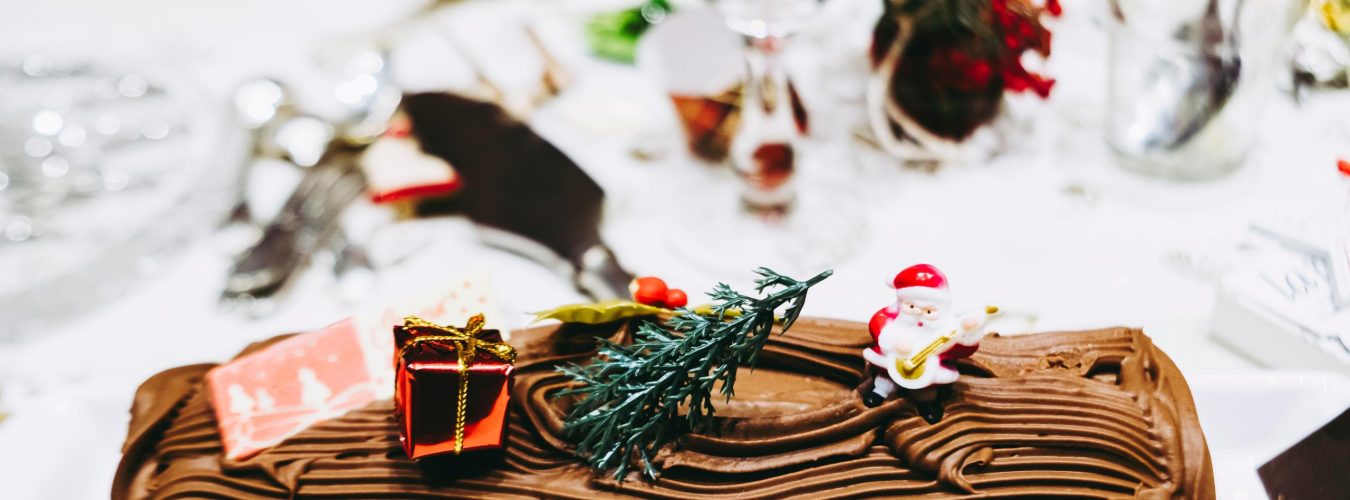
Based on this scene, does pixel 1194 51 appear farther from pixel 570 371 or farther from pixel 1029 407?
pixel 570 371

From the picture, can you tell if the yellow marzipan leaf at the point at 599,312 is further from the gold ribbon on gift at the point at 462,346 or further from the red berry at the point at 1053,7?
the red berry at the point at 1053,7

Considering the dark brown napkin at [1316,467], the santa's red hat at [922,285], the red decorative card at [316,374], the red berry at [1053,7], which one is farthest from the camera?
the red berry at [1053,7]

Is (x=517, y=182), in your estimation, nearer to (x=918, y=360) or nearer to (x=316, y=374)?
(x=316, y=374)

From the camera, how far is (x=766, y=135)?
2.17 m

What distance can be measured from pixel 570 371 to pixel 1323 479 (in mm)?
1030

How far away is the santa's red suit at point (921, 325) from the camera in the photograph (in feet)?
4.43

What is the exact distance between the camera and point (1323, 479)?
1.47m

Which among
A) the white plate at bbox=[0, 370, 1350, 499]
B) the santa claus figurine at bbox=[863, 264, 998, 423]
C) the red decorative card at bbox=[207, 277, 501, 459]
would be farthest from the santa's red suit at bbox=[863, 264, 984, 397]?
the red decorative card at bbox=[207, 277, 501, 459]

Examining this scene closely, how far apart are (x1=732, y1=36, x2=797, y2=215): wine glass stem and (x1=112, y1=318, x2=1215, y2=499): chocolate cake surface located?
2.18 ft

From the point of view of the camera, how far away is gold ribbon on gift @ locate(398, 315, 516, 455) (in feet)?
4.67

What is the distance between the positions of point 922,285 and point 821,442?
25 cm

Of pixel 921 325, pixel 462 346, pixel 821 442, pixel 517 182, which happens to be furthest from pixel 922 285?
pixel 517 182

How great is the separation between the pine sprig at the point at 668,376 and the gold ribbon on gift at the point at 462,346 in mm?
103

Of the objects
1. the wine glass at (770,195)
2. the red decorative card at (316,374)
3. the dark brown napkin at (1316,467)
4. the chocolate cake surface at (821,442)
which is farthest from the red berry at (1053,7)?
the red decorative card at (316,374)
